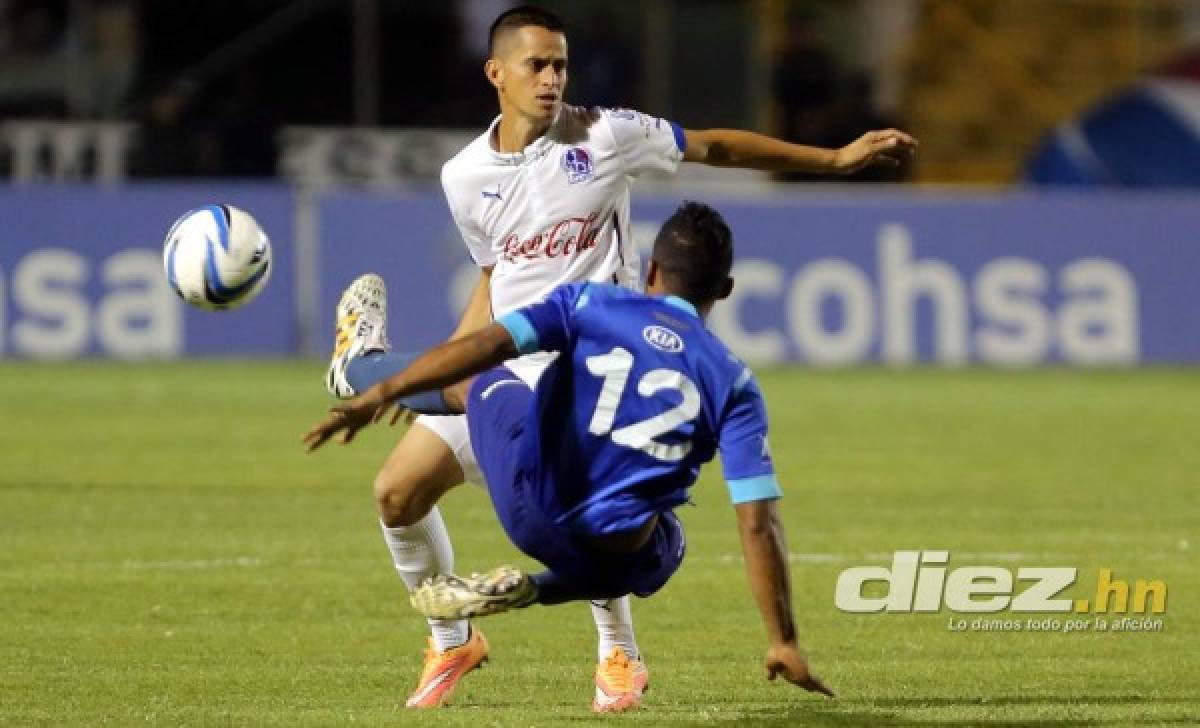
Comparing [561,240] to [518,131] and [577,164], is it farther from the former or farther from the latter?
[518,131]

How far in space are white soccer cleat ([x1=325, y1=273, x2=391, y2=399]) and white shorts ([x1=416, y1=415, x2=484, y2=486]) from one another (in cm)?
29

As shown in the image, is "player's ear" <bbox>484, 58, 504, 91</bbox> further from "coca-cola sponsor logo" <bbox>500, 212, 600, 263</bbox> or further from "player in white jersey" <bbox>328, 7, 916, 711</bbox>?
"coca-cola sponsor logo" <bbox>500, 212, 600, 263</bbox>

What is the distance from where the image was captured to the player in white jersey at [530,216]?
7.72m

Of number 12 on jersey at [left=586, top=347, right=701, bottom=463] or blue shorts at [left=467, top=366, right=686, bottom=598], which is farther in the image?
blue shorts at [left=467, top=366, right=686, bottom=598]

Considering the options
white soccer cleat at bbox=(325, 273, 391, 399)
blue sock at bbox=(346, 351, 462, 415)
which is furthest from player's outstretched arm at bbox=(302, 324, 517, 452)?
white soccer cleat at bbox=(325, 273, 391, 399)

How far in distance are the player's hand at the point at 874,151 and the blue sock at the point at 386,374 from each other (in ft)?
4.93

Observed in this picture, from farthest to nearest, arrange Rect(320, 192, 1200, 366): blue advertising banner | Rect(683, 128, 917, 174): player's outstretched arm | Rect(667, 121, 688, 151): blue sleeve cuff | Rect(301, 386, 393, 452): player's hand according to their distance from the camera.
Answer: Rect(320, 192, 1200, 366): blue advertising banner, Rect(667, 121, 688, 151): blue sleeve cuff, Rect(683, 128, 917, 174): player's outstretched arm, Rect(301, 386, 393, 452): player's hand

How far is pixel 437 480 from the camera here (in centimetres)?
766

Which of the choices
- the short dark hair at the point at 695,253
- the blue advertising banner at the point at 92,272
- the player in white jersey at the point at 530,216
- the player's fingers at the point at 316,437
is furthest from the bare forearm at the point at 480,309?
the blue advertising banner at the point at 92,272

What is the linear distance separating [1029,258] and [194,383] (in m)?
8.49

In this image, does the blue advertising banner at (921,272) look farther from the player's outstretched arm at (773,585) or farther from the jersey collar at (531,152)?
the player's outstretched arm at (773,585)

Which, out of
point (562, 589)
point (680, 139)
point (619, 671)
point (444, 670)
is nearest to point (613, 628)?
point (619, 671)

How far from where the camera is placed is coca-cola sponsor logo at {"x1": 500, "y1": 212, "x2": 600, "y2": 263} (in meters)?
7.80

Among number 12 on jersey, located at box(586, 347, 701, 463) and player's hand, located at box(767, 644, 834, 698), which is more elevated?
number 12 on jersey, located at box(586, 347, 701, 463)
